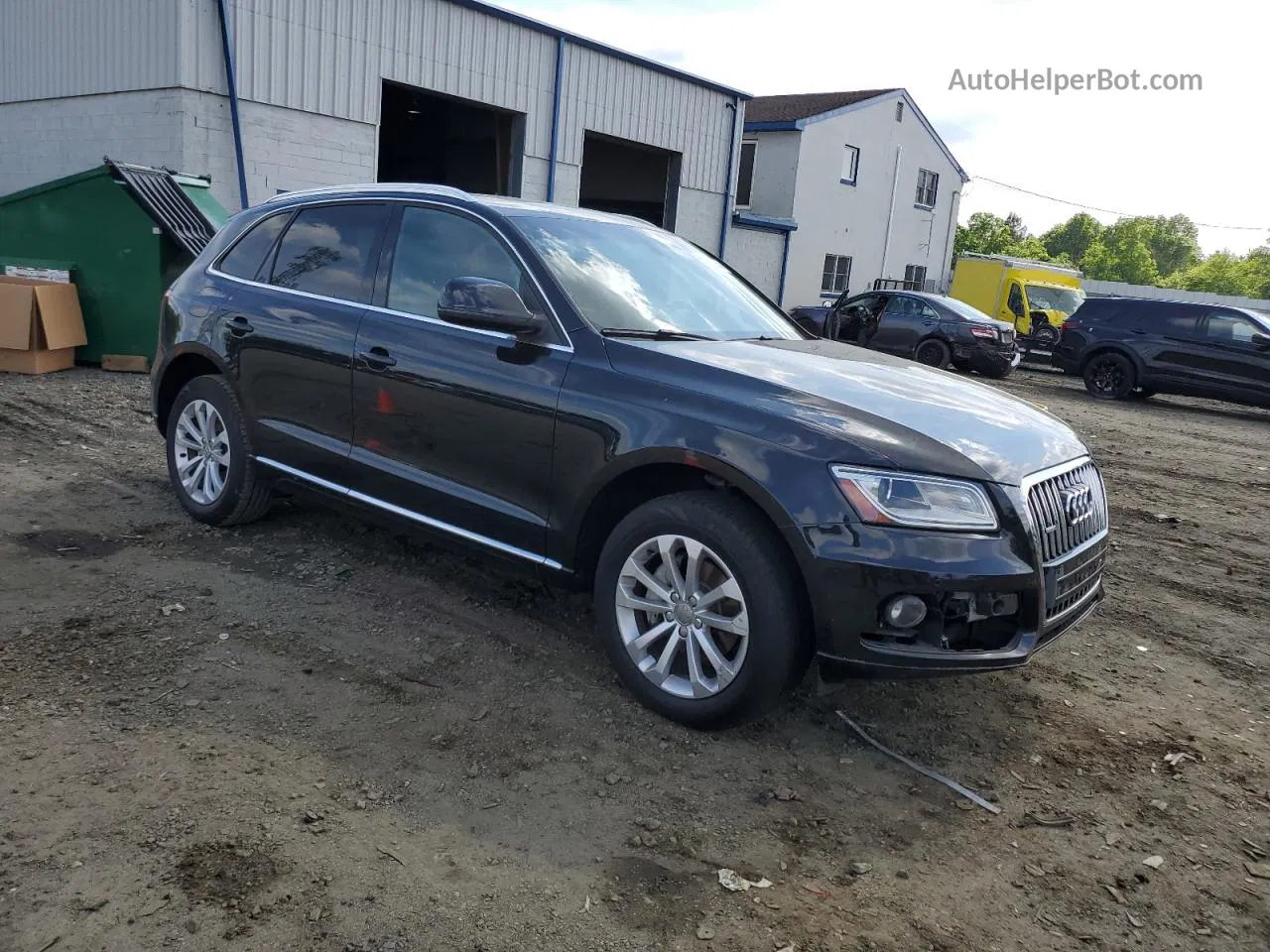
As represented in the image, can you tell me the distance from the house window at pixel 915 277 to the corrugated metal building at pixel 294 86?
1679 cm

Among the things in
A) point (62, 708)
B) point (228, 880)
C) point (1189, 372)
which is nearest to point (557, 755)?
point (228, 880)

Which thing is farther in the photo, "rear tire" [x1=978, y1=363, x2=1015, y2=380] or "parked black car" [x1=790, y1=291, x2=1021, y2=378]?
"rear tire" [x1=978, y1=363, x2=1015, y2=380]

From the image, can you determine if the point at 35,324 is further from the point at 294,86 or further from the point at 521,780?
the point at 521,780

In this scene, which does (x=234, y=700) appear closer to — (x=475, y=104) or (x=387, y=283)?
(x=387, y=283)

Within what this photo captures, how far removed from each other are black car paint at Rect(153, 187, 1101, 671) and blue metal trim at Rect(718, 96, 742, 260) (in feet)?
57.8

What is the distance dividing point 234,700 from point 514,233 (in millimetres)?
2062

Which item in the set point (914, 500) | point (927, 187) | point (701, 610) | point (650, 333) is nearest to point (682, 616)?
point (701, 610)

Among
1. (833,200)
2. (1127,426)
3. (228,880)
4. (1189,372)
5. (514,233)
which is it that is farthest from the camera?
(833,200)

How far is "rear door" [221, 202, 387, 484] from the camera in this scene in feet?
14.9

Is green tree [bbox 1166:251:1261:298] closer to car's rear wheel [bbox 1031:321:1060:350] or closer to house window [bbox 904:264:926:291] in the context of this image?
house window [bbox 904:264:926:291]

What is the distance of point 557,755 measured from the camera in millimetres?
3334

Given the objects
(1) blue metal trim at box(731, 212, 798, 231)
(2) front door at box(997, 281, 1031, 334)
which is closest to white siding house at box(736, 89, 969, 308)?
(1) blue metal trim at box(731, 212, 798, 231)

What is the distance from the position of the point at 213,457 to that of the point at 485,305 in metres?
2.30

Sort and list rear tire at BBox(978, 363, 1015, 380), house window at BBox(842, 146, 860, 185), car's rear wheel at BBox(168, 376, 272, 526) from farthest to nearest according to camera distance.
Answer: house window at BBox(842, 146, 860, 185)
rear tire at BBox(978, 363, 1015, 380)
car's rear wheel at BBox(168, 376, 272, 526)
